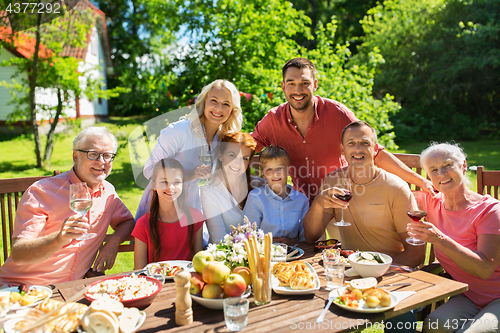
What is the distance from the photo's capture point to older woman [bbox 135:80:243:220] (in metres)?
3.45

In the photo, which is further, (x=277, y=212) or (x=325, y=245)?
(x=277, y=212)

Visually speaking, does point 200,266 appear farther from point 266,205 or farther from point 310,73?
point 310,73

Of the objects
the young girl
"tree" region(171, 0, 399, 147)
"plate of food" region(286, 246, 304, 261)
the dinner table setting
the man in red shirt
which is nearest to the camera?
the dinner table setting

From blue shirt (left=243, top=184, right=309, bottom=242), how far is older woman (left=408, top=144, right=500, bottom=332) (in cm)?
108

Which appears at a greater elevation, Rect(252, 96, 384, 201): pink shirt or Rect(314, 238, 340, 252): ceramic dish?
Rect(252, 96, 384, 201): pink shirt

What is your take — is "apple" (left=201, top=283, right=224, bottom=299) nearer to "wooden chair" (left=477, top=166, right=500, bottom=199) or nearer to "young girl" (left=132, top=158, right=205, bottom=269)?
"young girl" (left=132, top=158, right=205, bottom=269)

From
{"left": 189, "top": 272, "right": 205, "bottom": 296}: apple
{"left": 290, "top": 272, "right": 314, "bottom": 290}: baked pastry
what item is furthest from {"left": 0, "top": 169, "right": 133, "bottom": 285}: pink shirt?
{"left": 290, "top": 272, "right": 314, "bottom": 290}: baked pastry

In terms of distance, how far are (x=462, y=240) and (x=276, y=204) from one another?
148cm

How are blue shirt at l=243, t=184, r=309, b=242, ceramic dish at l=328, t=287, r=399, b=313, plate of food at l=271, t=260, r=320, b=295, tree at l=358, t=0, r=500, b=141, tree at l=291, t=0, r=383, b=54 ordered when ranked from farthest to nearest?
tree at l=291, t=0, r=383, b=54, tree at l=358, t=0, r=500, b=141, blue shirt at l=243, t=184, r=309, b=242, plate of food at l=271, t=260, r=320, b=295, ceramic dish at l=328, t=287, r=399, b=313

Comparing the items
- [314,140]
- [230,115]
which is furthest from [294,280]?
[314,140]

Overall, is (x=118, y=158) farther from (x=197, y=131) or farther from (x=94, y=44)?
(x=94, y=44)

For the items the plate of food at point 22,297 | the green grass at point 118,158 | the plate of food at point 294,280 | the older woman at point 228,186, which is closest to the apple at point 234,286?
the plate of food at point 294,280

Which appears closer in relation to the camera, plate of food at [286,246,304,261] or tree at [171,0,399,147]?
plate of food at [286,246,304,261]

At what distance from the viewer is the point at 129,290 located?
203 centimetres
